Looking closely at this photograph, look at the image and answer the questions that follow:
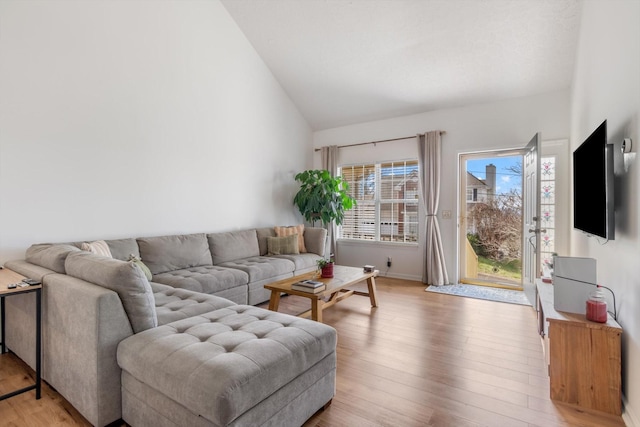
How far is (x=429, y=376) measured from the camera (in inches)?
84.8

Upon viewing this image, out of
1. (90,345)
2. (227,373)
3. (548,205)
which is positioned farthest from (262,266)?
(548,205)

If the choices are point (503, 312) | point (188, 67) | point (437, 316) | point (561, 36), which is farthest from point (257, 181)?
point (561, 36)

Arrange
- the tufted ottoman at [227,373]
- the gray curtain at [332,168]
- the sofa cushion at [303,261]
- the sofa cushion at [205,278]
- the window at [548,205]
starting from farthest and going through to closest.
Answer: the gray curtain at [332,168]
the sofa cushion at [303,261]
the window at [548,205]
the sofa cushion at [205,278]
the tufted ottoman at [227,373]

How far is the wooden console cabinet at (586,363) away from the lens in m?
1.82

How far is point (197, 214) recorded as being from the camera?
→ 4.07 meters

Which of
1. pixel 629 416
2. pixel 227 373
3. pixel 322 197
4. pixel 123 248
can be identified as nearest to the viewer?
pixel 227 373

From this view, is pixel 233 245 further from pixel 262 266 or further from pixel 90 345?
pixel 90 345

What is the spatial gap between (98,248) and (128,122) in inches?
53.6

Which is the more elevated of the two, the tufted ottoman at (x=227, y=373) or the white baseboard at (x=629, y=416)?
the tufted ottoman at (x=227, y=373)

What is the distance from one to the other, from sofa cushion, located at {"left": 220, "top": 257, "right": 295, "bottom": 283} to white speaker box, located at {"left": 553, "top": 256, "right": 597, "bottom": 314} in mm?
2657

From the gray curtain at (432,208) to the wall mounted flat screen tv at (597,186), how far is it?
214 cm

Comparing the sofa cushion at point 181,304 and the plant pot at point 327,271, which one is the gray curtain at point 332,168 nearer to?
the plant pot at point 327,271

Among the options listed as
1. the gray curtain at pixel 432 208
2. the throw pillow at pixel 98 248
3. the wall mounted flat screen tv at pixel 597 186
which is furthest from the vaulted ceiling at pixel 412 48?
the throw pillow at pixel 98 248

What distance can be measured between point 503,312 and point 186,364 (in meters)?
3.36
